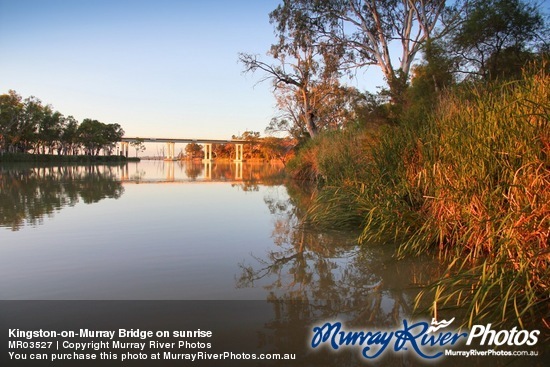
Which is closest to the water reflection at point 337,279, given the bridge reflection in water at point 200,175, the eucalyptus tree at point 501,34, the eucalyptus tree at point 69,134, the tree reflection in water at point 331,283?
the tree reflection in water at point 331,283

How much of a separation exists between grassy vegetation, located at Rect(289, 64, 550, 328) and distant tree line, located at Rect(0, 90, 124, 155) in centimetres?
4531

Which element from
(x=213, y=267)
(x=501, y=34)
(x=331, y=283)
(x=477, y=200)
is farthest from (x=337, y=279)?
(x=501, y=34)

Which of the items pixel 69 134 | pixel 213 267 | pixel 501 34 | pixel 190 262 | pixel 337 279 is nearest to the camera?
pixel 337 279

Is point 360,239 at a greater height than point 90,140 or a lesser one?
lesser

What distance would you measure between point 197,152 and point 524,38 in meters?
120

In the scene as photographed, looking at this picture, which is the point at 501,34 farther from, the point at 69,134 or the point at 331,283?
the point at 69,134

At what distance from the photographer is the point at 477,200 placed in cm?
350

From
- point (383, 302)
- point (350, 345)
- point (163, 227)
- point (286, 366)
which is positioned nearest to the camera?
Answer: point (286, 366)

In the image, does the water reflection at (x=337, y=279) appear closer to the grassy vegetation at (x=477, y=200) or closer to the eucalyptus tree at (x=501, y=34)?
the grassy vegetation at (x=477, y=200)

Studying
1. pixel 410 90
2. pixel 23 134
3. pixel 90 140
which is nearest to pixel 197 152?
pixel 90 140

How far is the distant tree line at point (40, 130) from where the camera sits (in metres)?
41.1

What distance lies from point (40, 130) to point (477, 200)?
57.2 meters

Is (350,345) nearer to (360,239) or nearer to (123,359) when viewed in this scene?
(123,359)

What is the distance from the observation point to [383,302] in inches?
116
